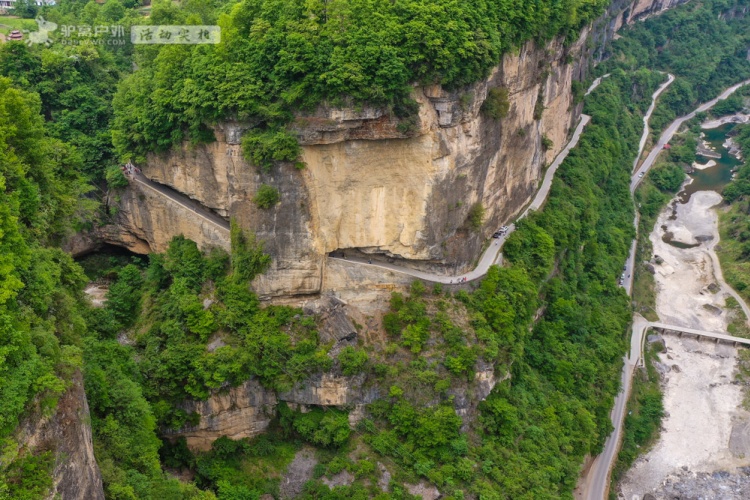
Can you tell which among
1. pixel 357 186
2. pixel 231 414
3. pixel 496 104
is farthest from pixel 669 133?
pixel 231 414

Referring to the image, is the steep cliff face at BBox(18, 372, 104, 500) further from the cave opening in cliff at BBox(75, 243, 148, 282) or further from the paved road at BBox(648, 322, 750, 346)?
the paved road at BBox(648, 322, 750, 346)

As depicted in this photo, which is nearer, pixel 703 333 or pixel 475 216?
pixel 475 216

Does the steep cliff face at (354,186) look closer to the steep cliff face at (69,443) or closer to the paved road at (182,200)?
the paved road at (182,200)

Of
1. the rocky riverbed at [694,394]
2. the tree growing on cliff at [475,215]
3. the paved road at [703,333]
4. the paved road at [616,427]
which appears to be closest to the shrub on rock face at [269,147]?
the tree growing on cliff at [475,215]

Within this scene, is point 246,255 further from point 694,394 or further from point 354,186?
point 694,394

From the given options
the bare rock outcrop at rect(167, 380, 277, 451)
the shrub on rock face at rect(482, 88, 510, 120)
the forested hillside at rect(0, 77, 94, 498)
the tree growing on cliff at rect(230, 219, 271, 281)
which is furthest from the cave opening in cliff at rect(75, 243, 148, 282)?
the shrub on rock face at rect(482, 88, 510, 120)

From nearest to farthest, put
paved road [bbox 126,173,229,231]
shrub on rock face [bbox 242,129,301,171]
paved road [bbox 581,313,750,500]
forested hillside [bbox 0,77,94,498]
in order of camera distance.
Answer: forested hillside [bbox 0,77,94,498] < shrub on rock face [bbox 242,129,301,171] < paved road [bbox 126,173,229,231] < paved road [bbox 581,313,750,500]
